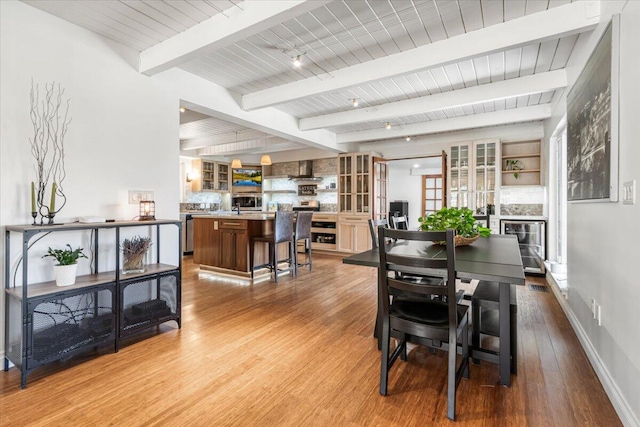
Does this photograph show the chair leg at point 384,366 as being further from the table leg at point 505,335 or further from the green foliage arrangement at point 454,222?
the green foliage arrangement at point 454,222

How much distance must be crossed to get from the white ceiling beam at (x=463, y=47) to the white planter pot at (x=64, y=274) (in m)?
2.81

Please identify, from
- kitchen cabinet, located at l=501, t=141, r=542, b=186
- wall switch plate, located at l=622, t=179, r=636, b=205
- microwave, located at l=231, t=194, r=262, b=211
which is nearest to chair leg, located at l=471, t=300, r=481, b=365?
wall switch plate, located at l=622, t=179, r=636, b=205

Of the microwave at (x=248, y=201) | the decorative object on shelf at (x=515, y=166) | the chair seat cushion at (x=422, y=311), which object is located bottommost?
the chair seat cushion at (x=422, y=311)

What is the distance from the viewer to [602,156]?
79.0 inches

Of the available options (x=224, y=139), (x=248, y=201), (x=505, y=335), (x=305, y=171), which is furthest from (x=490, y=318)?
(x=248, y=201)

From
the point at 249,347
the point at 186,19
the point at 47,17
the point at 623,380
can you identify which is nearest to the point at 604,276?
the point at 623,380

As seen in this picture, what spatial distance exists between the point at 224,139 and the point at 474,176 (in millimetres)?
5049

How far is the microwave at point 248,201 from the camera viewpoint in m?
8.76

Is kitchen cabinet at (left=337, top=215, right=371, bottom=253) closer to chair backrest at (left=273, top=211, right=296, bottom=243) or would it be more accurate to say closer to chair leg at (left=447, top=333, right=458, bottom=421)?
chair backrest at (left=273, top=211, right=296, bottom=243)

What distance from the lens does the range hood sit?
26.0ft

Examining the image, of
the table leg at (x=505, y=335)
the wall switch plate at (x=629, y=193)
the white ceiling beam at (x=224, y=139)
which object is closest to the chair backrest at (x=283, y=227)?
the white ceiling beam at (x=224, y=139)

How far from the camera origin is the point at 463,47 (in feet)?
8.95

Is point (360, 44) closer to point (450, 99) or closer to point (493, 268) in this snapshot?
point (450, 99)

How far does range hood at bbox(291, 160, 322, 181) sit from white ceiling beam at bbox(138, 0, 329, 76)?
5.06 meters
